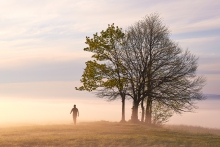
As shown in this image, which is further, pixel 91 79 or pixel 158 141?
pixel 91 79

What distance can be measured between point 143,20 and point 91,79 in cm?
1033

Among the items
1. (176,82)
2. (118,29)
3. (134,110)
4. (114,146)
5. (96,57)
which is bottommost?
(114,146)

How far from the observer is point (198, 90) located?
178ft

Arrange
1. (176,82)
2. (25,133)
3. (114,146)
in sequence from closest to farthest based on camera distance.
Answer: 1. (114,146)
2. (25,133)
3. (176,82)

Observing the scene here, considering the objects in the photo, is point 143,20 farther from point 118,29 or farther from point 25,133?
point 25,133

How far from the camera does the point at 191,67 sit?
2132 inches

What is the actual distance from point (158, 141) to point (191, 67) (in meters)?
21.1

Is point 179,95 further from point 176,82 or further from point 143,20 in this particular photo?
point 143,20

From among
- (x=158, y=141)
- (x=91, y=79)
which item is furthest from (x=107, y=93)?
(x=158, y=141)

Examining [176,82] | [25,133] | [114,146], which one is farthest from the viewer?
[176,82]

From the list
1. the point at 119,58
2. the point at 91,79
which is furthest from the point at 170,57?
the point at 91,79

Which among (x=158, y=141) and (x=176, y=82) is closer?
(x=158, y=141)

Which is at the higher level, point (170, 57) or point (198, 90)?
point (170, 57)

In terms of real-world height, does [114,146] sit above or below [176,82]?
below
